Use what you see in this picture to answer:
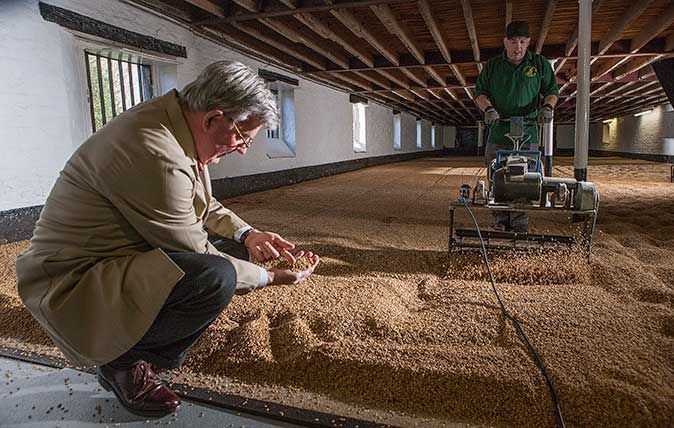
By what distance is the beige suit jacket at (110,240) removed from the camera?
45.4 inches

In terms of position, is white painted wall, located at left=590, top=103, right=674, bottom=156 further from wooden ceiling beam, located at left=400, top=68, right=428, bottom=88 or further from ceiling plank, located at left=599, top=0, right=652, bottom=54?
ceiling plank, located at left=599, top=0, right=652, bottom=54

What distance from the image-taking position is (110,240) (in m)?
1.23

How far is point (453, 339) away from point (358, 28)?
5.26 m

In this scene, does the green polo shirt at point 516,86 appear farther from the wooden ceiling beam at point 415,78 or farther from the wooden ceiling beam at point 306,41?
the wooden ceiling beam at point 415,78

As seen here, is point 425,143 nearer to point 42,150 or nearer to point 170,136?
point 42,150

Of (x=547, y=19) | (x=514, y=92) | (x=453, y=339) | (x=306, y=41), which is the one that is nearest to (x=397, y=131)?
(x=306, y=41)

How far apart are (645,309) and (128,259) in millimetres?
2098

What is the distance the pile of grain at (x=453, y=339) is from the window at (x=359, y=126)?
10.6 m

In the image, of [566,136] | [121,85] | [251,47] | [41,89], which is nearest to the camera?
[41,89]

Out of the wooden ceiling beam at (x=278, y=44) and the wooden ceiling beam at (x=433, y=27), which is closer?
the wooden ceiling beam at (x=433, y=27)

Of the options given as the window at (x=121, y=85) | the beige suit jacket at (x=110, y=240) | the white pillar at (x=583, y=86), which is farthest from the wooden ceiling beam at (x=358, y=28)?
the beige suit jacket at (x=110, y=240)

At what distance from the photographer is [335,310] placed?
204cm

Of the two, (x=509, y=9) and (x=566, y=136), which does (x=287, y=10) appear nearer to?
(x=509, y=9)

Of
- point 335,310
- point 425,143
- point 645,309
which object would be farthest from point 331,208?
point 425,143
